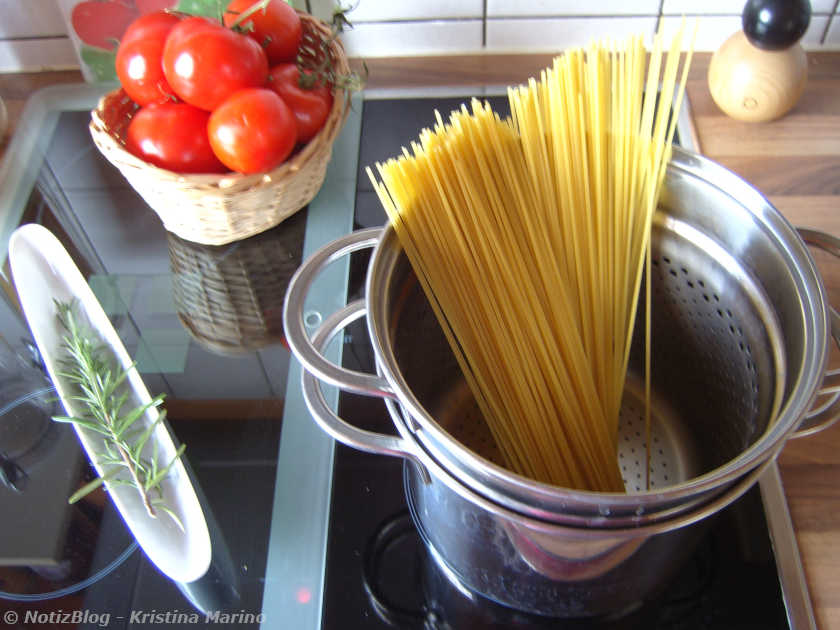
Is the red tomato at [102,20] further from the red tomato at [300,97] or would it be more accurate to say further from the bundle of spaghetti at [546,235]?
the bundle of spaghetti at [546,235]

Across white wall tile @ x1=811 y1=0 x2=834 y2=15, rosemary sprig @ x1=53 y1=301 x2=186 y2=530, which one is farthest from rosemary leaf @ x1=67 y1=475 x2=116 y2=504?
white wall tile @ x1=811 y1=0 x2=834 y2=15

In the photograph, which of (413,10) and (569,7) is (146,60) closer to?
(413,10)

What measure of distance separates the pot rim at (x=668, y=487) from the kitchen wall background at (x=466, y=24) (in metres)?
0.42

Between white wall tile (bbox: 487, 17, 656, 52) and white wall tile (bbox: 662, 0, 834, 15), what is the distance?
0.02 meters

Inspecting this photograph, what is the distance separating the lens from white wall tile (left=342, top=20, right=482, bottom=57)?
2.74ft

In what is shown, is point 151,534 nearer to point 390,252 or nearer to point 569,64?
point 390,252

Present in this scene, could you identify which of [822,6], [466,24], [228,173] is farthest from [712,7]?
[228,173]

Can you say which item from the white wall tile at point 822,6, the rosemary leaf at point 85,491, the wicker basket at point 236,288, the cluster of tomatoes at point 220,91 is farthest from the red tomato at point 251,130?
the white wall tile at point 822,6

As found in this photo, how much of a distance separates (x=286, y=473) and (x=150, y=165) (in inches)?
11.0

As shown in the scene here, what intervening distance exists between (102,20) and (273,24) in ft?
0.86

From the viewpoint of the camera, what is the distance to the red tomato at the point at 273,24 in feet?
2.12

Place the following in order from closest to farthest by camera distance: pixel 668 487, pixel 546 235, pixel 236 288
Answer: pixel 668 487, pixel 546 235, pixel 236 288

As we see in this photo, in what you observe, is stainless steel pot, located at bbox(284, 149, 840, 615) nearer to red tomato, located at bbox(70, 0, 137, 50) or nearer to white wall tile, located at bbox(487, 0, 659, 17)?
white wall tile, located at bbox(487, 0, 659, 17)

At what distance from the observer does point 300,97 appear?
2.09 feet
